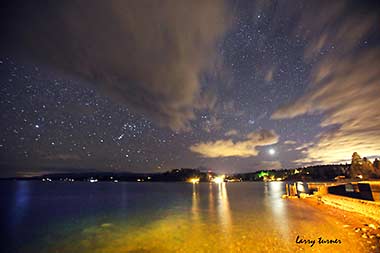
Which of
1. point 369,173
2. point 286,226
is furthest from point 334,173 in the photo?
point 286,226

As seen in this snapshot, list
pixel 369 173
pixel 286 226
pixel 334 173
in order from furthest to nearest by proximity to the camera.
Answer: pixel 334 173 < pixel 369 173 < pixel 286 226

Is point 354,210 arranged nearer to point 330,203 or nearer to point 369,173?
point 330,203

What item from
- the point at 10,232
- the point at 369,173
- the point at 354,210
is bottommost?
the point at 10,232

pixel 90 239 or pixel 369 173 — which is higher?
pixel 369 173

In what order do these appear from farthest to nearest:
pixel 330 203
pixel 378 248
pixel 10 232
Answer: pixel 330 203 < pixel 10 232 < pixel 378 248

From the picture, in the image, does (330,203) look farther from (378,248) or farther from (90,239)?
(90,239)

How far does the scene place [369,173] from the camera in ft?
304

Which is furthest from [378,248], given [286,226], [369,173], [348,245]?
[369,173]

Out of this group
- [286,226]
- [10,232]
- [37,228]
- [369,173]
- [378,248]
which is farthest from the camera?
[369,173]

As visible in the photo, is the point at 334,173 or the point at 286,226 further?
the point at 334,173

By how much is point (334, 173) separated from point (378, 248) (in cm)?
22517

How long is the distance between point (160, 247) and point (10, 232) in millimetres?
24610

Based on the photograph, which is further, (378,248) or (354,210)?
(354,210)

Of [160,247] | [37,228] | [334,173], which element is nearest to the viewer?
[160,247]
